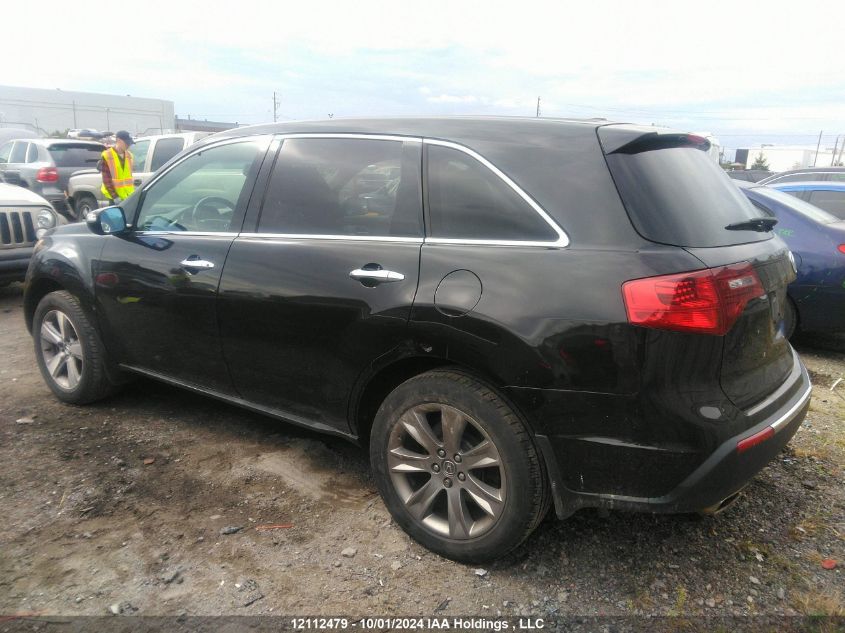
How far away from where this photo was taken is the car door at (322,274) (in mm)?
2682

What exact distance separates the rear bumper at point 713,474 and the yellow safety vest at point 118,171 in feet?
27.7

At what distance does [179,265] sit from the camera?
338 cm

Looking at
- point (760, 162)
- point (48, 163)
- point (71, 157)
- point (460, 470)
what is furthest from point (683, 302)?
point (760, 162)

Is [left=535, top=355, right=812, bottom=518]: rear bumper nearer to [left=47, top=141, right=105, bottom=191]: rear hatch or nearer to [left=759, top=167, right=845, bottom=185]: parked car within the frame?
[left=759, top=167, right=845, bottom=185]: parked car

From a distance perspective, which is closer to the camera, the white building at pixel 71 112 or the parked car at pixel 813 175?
the parked car at pixel 813 175

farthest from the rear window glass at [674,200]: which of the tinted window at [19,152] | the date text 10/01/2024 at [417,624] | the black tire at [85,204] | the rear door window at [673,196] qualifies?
the tinted window at [19,152]

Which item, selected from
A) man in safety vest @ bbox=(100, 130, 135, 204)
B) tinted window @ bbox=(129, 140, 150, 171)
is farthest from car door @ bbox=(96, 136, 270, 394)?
tinted window @ bbox=(129, 140, 150, 171)

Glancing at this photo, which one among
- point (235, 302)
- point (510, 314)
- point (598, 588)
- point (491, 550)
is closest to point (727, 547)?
point (598, 588)

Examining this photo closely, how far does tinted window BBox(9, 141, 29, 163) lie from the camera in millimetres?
12988

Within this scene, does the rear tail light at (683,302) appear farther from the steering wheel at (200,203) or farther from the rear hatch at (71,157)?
the rear hatch at (71,157)

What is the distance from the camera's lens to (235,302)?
3127 mm

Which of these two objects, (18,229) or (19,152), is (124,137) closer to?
(18,229)

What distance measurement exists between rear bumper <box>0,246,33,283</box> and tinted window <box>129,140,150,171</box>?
5.17 metres

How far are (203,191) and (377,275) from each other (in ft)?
4.86
